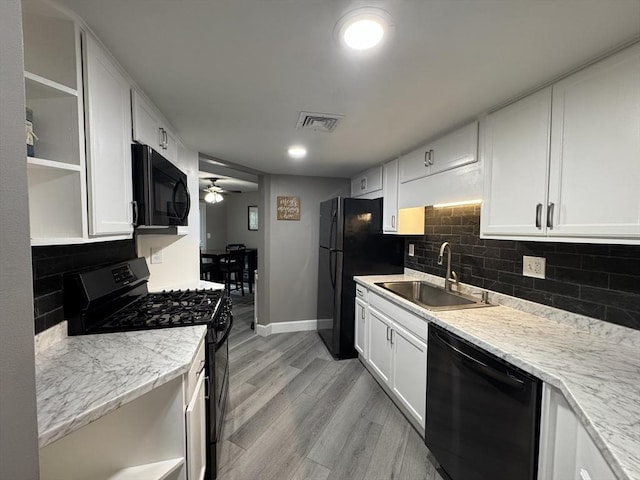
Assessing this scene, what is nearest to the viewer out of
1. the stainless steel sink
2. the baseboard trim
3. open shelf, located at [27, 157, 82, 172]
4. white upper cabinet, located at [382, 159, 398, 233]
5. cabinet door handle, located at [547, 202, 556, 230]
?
open shelf, located at [27, 157, 82, 172]

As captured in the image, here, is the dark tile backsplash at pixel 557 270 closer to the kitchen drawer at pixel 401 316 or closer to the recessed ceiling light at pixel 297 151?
the kitchen drawer at pixel 401 316

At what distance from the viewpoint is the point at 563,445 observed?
0.97 metres

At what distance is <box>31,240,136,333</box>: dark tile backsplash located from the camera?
1180 millimetres

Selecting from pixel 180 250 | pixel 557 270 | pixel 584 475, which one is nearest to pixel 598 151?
pixel 557 270

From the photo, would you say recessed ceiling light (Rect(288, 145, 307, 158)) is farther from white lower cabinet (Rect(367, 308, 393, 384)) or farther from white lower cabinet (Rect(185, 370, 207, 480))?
white lower cabinet (Rect(185, 370, 207, 480))

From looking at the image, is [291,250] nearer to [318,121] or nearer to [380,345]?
[380,345]

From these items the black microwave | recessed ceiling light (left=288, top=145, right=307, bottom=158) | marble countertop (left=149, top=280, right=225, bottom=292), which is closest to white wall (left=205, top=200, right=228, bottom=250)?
marble countertop (left=149, top=280, right=225, bottom=292)

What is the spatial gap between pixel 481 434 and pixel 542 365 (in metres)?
0.51

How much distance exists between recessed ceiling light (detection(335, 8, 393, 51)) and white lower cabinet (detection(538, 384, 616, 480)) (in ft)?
4.76

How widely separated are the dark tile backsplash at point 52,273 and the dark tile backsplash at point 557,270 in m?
2.47

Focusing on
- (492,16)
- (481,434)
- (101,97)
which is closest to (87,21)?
(101,97)

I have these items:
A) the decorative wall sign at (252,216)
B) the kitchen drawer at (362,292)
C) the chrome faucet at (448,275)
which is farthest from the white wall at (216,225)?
the chrome faucet at (448,275)

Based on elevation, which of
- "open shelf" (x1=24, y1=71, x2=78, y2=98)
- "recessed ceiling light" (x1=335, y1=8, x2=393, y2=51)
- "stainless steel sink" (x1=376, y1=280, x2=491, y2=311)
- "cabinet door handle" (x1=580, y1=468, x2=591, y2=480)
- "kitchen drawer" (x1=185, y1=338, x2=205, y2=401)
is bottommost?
"cabinet door handle" (x1=580, y1=468, x2=591, y2=480)

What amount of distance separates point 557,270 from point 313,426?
190cm
